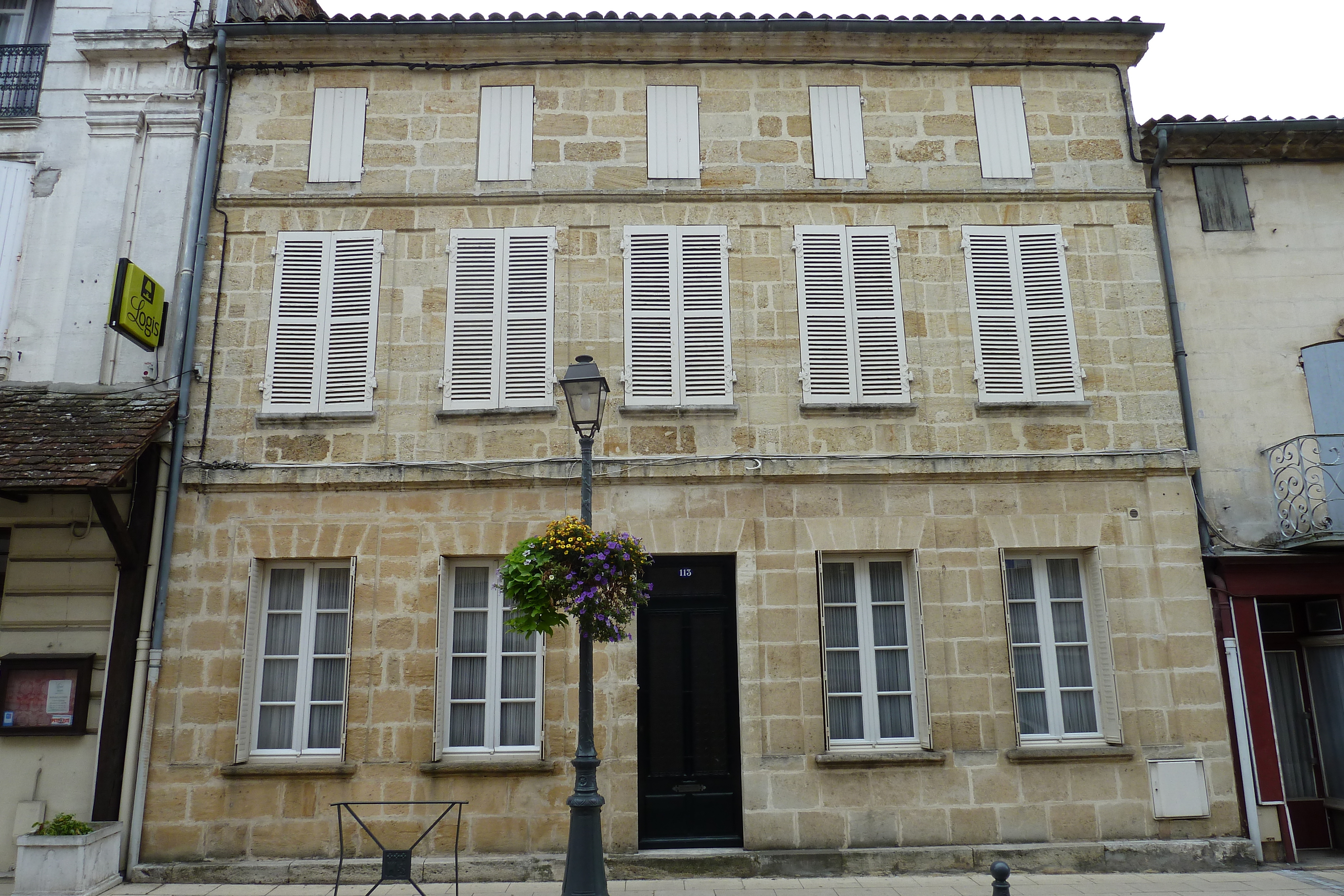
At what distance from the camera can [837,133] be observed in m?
8.99

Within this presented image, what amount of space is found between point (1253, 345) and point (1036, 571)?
3306 mm

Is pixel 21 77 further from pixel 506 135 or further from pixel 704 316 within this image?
pixel 704 316

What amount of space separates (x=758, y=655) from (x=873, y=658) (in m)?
1.11

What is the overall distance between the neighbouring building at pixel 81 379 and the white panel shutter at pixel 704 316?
495 centimetres

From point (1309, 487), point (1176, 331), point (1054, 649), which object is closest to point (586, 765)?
point (1054, 649)

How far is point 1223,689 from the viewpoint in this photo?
7.95 metres

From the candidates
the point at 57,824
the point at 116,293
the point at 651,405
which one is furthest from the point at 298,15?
the point at 57,824

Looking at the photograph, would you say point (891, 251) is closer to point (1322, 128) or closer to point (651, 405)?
point (651, 405)

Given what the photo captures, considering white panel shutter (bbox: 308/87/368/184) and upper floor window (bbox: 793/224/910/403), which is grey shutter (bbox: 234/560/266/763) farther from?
upper floor window (bbox: 793/224/910/403)

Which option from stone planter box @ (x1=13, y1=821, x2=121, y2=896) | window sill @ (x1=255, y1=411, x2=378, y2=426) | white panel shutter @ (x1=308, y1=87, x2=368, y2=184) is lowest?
stone planter box @ (x1=13, y1=821, x2=121, y2=896)

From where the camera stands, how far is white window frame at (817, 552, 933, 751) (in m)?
7.91

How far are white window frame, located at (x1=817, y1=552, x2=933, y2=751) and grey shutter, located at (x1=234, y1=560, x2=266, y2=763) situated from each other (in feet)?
17.2

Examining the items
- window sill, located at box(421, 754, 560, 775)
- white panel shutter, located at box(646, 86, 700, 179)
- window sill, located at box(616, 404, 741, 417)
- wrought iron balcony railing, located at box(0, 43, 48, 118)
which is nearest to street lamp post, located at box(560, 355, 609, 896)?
window sill, located at box(421, 754, 560, 775)

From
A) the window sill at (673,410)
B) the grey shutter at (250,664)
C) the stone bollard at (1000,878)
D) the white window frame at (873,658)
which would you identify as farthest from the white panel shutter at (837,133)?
the grey shutter at (250,664)
